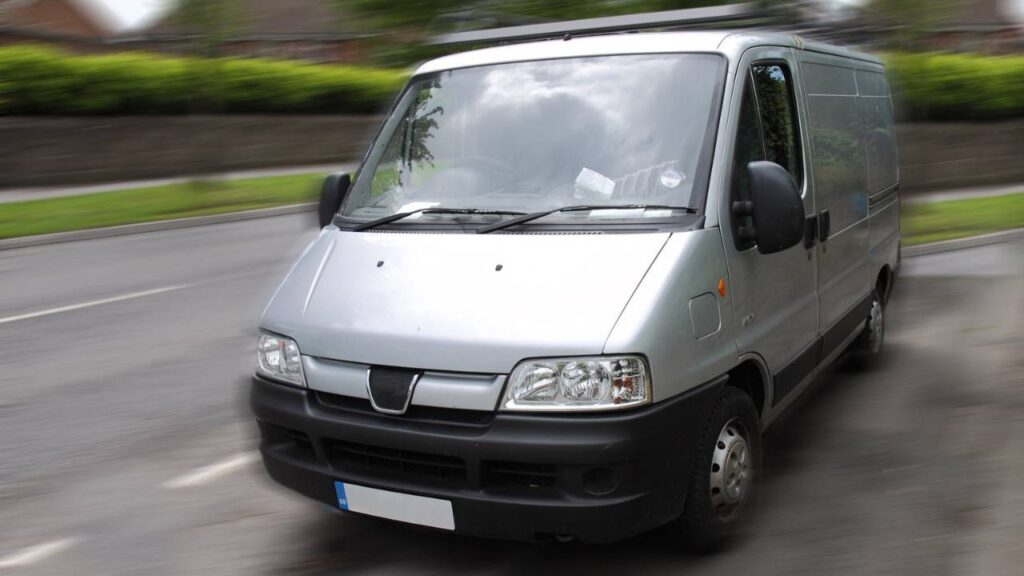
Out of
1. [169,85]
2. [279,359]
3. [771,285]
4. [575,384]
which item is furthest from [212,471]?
[169,85]

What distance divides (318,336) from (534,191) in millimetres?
1132

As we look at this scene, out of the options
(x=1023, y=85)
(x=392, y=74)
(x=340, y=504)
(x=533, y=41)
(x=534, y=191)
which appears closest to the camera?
(x=340, y=504)

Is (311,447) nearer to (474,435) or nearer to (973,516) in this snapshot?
(474,435)

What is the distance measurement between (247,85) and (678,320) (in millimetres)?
23811

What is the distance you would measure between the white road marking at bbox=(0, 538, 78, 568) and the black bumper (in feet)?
4.91

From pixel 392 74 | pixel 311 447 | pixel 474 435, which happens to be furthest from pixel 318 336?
pixel 392 74

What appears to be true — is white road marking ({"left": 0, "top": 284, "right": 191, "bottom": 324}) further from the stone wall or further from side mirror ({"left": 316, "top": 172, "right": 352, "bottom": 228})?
the stone wall

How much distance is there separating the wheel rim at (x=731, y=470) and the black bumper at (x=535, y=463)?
0.31 metres

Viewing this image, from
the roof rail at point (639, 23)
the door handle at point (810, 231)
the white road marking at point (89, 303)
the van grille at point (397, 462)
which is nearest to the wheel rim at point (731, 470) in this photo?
the van grille at point (397, 462)

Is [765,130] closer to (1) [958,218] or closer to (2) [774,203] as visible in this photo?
(2) [774,203]

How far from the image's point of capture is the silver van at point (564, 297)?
11.8 ft

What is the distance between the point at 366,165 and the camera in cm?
509

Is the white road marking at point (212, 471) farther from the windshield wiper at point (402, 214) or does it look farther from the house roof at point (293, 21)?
the house roof at point (293, 21)

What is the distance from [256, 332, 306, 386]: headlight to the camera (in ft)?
13.3
